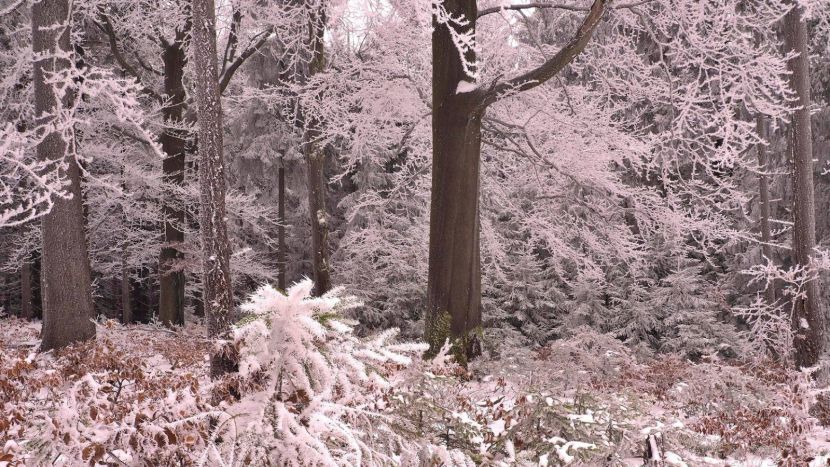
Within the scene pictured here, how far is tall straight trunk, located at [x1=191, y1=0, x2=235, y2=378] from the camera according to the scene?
16.4 feet

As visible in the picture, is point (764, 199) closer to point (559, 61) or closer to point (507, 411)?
point (559, 61)

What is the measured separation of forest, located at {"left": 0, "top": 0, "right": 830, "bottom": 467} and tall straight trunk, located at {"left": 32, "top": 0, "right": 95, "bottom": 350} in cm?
4

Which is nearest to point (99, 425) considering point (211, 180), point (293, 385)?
point (293, 385)

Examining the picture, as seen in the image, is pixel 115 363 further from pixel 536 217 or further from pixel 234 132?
pixel 234 132

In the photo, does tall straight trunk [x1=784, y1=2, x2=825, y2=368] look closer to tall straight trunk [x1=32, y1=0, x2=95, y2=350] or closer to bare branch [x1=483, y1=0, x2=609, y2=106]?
bare branch [x1=483, y1=0, x2=609, y2=106]

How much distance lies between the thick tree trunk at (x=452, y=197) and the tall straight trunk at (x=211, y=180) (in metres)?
3.55

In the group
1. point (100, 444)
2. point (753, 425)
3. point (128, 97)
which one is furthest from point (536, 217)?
point (100, 444)

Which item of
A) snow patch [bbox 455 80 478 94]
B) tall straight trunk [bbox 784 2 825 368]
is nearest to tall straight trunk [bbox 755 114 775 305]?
tall straight trunk [bbox 784 2 825 368]

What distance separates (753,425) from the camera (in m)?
5.12

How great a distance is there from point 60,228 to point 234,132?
13.1 metres

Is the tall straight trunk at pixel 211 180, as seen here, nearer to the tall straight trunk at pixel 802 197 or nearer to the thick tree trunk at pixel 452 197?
the thick tree trunk at pixel 452 197

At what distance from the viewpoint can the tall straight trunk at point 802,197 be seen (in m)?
8.60

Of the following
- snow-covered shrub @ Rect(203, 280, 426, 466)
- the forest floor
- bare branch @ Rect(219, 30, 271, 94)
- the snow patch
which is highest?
bare branch @ Rect(219, 30, 271, 94)

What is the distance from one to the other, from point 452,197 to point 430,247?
2.69ft
